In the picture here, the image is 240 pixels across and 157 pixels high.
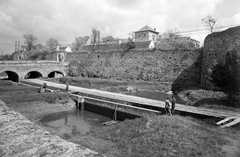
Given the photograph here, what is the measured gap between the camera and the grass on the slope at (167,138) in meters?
6.36

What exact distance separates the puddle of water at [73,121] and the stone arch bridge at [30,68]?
72.9ft

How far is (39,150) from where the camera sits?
2.44 metres

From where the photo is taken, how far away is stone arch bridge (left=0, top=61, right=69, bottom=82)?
32.7 meters

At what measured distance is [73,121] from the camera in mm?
14359

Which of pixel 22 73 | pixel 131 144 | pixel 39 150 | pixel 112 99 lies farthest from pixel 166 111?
pixel 22 73

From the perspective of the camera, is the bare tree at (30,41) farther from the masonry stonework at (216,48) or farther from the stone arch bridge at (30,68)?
the masonry stonework at (216,48)

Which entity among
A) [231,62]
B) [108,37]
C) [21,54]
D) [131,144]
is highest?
[108,37]

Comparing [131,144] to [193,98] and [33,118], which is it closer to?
[33,118]

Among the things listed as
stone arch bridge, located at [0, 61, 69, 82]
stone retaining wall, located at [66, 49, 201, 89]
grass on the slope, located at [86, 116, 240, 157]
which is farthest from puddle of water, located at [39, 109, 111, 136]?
stone arch bridge, located at [0, 61, 69, 82]

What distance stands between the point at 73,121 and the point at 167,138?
9.00 m

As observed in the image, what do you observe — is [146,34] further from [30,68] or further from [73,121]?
[73,121]

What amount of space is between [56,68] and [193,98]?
30.4m

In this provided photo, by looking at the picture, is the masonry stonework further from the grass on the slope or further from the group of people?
the grass on the slope

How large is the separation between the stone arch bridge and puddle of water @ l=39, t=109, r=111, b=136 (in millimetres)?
22208
